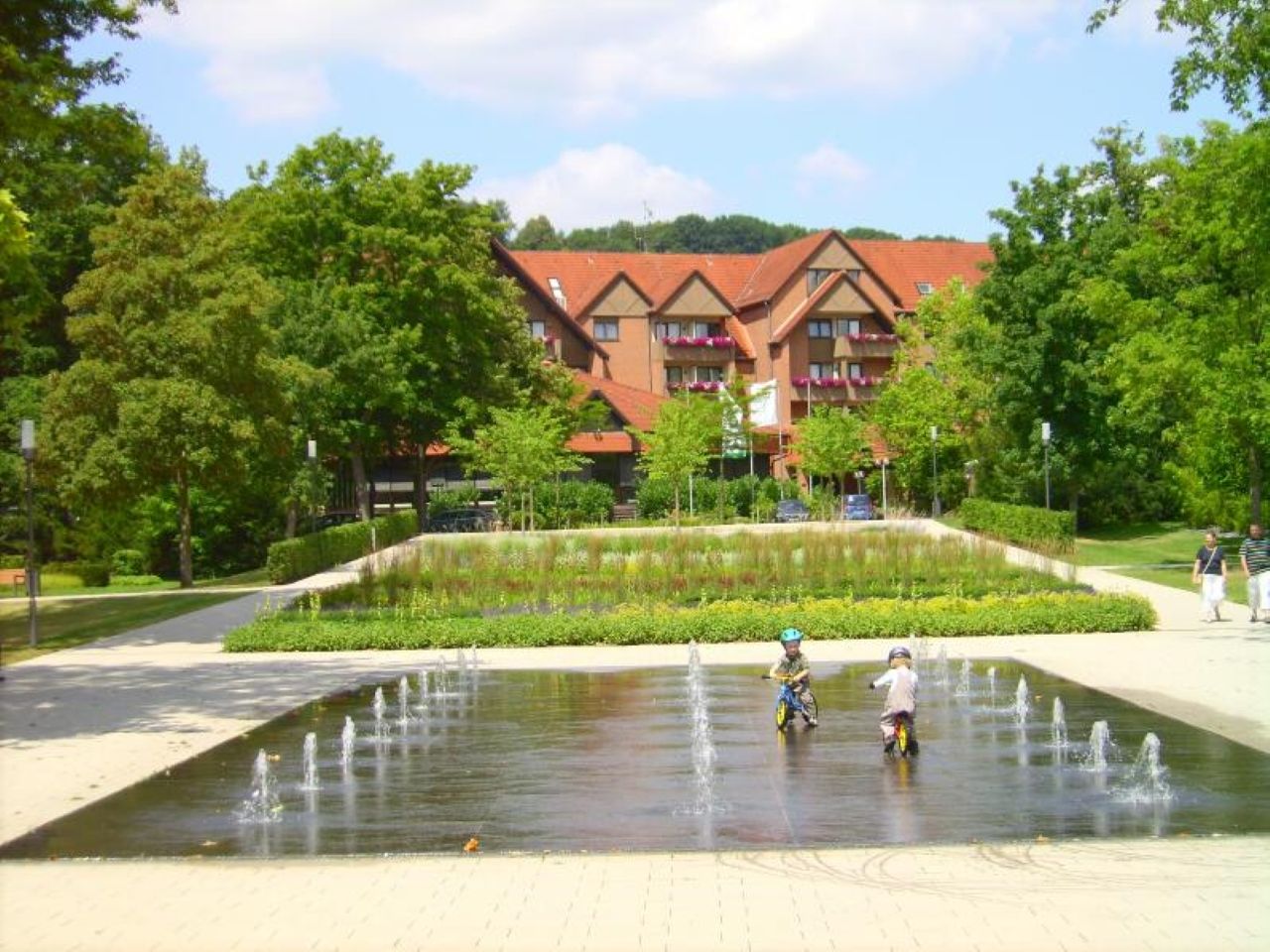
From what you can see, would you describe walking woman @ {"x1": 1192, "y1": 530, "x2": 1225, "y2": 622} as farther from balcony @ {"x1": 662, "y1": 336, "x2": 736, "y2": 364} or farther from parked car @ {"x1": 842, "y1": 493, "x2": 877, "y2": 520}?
balcony @ {"x1": 662, "y1": 336, "x2": 736, "y2": 364}

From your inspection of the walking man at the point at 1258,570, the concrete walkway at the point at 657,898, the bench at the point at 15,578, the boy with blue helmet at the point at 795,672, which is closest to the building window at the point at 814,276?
the bench at the point at 15,578

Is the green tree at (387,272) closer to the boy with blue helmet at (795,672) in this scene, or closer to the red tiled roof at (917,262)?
the red tiled roof at (917,262)

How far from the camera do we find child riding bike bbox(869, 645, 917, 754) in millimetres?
12375

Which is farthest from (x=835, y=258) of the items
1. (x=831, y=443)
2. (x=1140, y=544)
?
(x=1140, y=544)

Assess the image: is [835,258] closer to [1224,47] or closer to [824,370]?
[824,370]

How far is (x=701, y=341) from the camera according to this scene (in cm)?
7869

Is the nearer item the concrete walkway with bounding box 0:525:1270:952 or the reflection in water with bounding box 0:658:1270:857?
the concrete walkway with bounding box 0:525:1270:952

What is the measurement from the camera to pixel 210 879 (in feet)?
29.6

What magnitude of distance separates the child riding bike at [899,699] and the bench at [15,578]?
32.8 metres


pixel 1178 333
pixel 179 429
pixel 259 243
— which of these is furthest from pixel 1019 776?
pixel 259 243

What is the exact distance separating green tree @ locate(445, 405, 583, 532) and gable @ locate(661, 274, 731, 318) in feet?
70.4

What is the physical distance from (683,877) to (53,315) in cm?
5088

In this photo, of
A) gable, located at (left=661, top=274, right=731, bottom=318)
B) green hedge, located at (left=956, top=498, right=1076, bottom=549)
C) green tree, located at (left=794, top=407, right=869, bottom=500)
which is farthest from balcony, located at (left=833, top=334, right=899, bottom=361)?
green hedge, located at (left=956, top=498, right=1076, bottom=549)

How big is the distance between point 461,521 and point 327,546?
1967 cm
